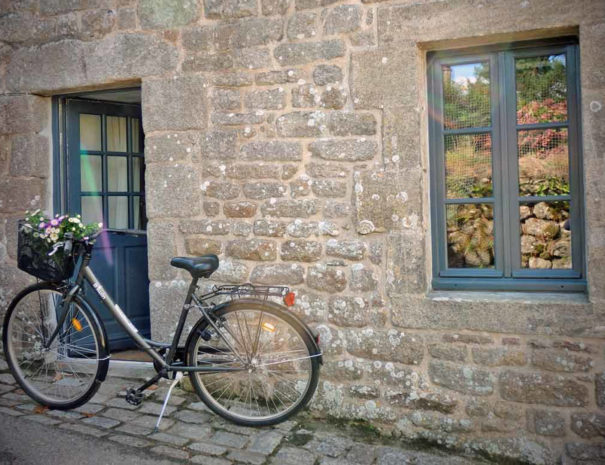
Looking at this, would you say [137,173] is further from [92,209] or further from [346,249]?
[346,249]

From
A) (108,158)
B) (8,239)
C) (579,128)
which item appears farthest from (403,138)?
(8,239)

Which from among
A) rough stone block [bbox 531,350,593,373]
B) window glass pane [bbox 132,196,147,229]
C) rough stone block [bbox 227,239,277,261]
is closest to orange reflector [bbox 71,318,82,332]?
rough stone block [bbox 227,239,277,261]

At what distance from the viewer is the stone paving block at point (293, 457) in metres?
3.07

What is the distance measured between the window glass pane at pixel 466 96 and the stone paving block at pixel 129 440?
8.53ft

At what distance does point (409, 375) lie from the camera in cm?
345

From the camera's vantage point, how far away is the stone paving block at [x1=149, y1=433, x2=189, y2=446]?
3250 millimetres

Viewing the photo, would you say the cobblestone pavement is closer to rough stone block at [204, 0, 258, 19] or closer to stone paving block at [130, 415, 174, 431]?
stone paving block at [130, 415, 174, 431]

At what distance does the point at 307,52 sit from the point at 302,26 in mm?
178

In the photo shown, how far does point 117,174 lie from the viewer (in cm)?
518

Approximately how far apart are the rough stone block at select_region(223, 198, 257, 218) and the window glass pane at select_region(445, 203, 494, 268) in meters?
1.28

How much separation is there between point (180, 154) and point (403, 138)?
158cm

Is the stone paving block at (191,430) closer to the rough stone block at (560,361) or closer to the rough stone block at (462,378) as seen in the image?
the rough stone block at (462,378)

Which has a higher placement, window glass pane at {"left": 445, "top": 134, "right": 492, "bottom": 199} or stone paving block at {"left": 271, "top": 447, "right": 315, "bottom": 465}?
window glass pane at {"left": 445, "top": 134, "right": 492, "bottom": 199}

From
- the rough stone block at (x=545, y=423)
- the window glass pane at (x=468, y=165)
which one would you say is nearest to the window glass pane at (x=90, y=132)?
the window glass pane at (x=468, y=165)
